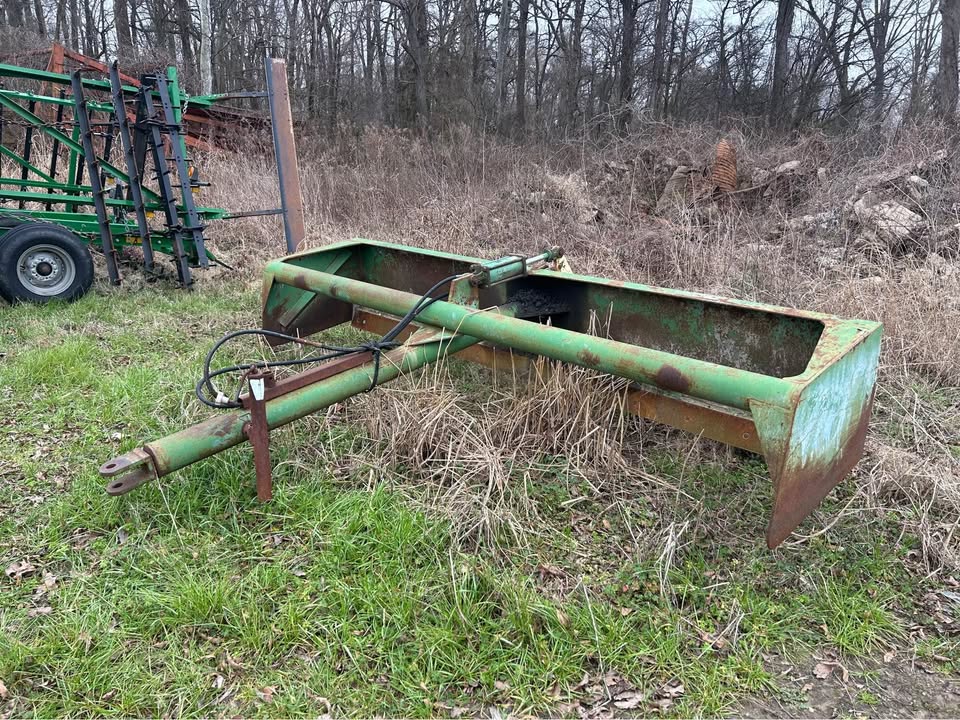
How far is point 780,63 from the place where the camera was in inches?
536

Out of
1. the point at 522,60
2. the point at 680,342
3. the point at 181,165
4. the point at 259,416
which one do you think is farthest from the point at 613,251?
the point at 522,60

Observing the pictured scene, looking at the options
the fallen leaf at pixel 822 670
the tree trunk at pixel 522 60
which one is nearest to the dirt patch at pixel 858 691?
the fallen leaf at pixel 822 670

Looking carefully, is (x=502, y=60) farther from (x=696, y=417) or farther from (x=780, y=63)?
(x=696, y=417)

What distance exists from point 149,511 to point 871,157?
28.5 ft

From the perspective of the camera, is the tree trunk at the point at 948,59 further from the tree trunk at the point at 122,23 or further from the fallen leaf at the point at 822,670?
the tree trunk at the point at 122,23

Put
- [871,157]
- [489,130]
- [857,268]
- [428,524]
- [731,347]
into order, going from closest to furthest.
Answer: [428,524], [731,347], [857,268], [871,157], [489,130]

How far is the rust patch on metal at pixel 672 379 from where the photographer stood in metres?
2.25

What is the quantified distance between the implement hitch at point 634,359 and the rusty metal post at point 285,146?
237 centimetres

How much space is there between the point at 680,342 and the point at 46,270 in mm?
4820

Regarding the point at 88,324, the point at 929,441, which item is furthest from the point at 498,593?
the point at 88,324

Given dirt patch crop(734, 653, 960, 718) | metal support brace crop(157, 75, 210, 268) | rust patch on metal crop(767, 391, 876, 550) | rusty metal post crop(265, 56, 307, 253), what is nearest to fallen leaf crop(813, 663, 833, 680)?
dirt patch crop(734, 653, 960, 718)

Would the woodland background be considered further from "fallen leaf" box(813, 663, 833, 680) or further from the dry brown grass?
"fallen leaf" box(813, 663, 833, 680)

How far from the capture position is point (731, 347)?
303 centimetres

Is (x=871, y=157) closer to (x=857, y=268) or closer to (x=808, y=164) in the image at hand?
(x=808, y=164)
